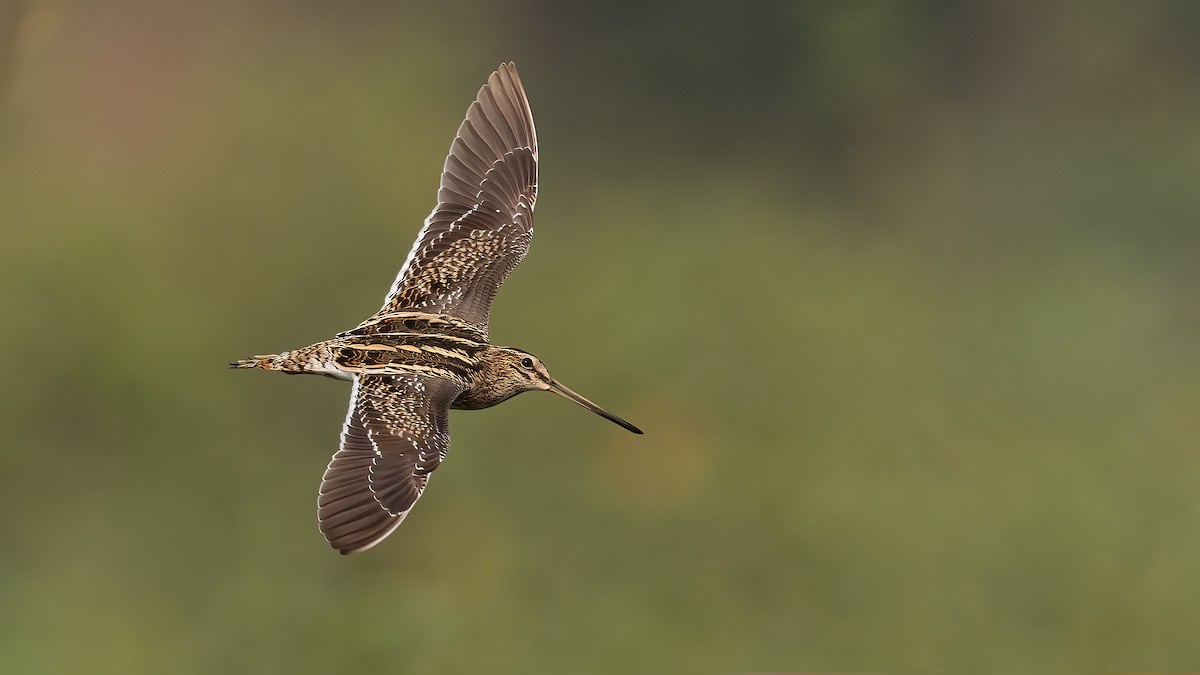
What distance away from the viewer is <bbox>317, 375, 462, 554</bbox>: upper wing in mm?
4344

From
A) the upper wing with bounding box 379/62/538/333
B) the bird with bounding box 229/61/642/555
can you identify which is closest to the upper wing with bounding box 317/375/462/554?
the bird with bounding box 229/61/642/555

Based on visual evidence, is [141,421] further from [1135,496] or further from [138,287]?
[1135,496]

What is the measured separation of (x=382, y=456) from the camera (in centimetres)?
453

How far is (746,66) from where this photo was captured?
14.0 metres

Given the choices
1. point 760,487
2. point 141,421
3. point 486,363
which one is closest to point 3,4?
point 141,421

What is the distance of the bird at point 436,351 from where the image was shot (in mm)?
4465

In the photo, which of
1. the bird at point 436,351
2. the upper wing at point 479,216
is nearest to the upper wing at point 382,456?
the bird at point 436,351

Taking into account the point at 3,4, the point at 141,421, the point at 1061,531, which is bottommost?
the point at 141,421

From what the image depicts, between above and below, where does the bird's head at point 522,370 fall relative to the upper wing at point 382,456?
above

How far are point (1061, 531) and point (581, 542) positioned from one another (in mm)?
3113

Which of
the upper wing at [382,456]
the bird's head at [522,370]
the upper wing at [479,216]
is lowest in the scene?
the upper wing at [382,456]

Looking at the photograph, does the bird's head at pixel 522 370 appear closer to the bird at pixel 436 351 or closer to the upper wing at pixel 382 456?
the bird at pixel 436 351

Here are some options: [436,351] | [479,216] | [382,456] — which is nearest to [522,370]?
[436,351]

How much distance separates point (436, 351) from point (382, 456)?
1.56 feet
